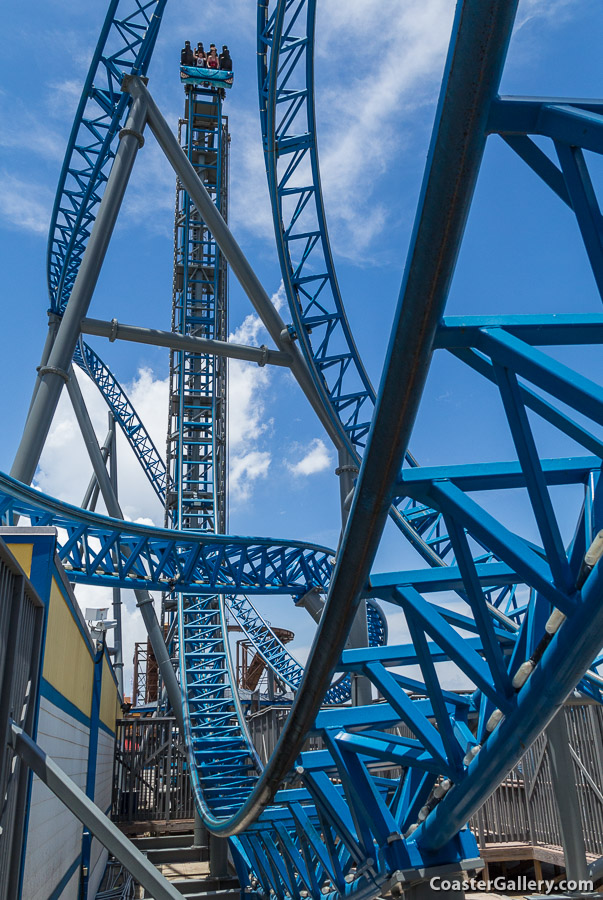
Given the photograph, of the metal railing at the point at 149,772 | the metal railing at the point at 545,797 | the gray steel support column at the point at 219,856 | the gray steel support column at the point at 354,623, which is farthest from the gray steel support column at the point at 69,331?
the metal railing at the point at 149,772

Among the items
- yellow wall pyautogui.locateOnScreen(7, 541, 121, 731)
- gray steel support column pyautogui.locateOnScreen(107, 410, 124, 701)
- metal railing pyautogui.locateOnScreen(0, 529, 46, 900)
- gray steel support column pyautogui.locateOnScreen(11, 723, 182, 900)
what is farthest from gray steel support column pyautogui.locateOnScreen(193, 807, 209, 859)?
gray steel support column pyautogui.locateOnScreen(11, 723, 182, 900)

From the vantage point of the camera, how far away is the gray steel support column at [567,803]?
14.7 ft

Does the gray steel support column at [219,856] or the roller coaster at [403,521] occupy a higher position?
the roller coaster at [403,521]

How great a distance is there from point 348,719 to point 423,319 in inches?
137

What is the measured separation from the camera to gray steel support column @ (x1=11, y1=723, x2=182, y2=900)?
3.15 meters

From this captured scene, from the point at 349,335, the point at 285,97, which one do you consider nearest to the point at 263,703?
the point at 349,335

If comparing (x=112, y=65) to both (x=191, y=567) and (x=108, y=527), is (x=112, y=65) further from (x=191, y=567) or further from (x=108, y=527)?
(x=191, y=567)

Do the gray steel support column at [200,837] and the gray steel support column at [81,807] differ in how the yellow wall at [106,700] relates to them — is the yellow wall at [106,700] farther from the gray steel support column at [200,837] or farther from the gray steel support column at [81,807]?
the gray steel support column at [81,807]

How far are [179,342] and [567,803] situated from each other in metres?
8.86

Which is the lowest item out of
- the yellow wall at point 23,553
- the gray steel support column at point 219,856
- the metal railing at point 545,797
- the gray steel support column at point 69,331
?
the gray steel support column at point 219,856

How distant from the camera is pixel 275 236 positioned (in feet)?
42.4

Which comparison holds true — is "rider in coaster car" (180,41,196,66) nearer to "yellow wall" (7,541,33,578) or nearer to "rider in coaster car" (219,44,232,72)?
"rider in coaster car" (219,44,232,72)

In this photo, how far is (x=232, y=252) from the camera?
11781 millimetres

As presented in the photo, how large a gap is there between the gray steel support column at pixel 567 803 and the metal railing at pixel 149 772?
508 inches
